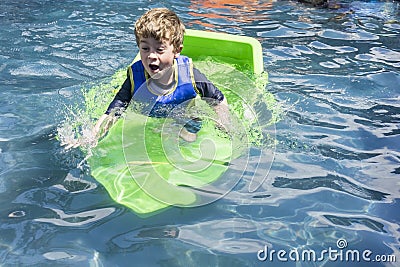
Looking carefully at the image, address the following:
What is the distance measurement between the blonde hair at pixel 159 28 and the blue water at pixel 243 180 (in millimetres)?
793

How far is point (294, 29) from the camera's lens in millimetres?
6039

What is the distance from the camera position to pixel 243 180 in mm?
2830

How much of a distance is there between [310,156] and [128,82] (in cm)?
116

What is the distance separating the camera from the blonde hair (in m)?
2.77

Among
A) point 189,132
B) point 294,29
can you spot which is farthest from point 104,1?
point 189,132

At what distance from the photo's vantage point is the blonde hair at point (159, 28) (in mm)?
2773

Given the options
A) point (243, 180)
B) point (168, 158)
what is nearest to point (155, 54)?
point (168, 158)

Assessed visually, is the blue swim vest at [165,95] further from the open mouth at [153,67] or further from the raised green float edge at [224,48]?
the raised green float edge at [224,48]

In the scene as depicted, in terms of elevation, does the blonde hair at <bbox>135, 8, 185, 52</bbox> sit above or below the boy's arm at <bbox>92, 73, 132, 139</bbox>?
above

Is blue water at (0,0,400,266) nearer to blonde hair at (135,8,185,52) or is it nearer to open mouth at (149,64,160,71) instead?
open mouth at (149,64,160,71)

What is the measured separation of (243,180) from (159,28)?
929 millimetres

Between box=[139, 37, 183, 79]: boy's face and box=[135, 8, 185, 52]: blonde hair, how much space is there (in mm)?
25

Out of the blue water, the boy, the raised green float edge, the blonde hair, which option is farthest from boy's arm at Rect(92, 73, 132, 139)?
the raised green float edge

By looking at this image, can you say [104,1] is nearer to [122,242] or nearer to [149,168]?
[149,168]
